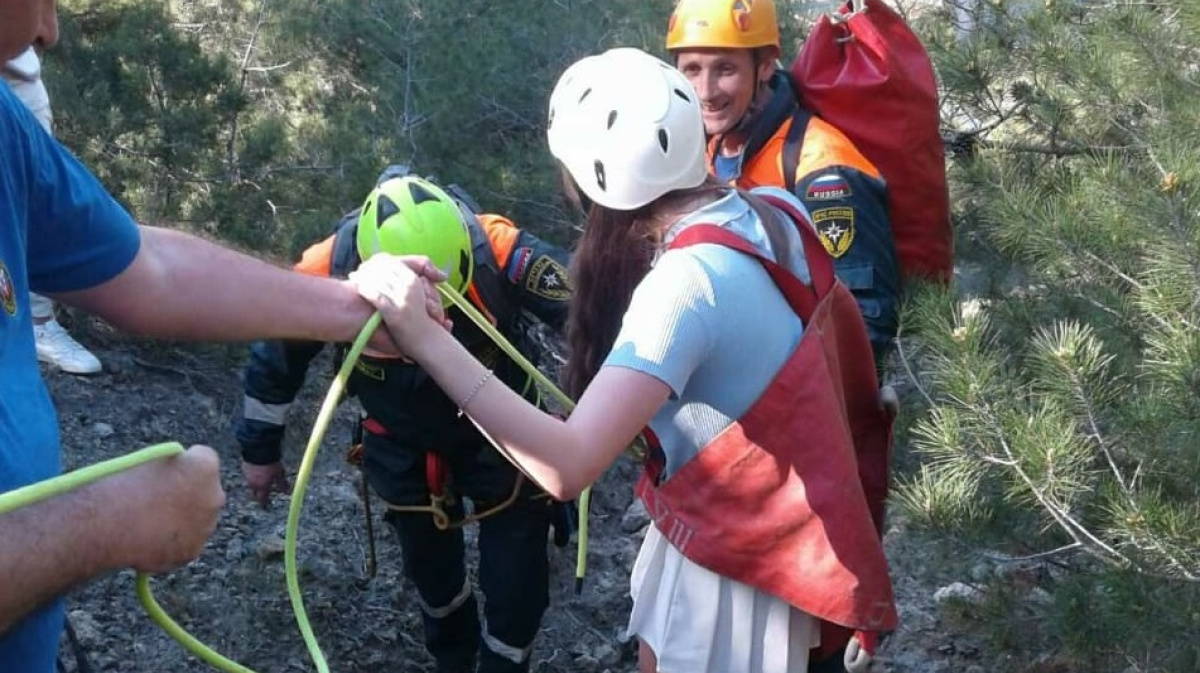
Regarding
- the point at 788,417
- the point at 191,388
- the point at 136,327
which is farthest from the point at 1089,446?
the point at 191,388

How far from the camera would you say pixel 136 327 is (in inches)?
88.7

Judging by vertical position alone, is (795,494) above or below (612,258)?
below

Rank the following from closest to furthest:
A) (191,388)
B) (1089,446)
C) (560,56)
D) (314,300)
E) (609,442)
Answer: (609,442) → (314,300) → (1089,446) → (191,388) → (560,56)

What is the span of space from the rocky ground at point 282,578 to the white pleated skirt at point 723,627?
1.42 metres

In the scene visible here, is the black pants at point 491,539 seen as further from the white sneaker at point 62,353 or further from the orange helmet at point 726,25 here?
the white sneaker at point 62,353

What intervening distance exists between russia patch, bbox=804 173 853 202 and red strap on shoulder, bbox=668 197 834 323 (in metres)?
1.07

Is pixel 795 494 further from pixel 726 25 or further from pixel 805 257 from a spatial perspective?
pixel 726 25

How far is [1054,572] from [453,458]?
181cm

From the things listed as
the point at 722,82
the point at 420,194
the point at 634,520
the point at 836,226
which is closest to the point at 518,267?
the point at 420,194

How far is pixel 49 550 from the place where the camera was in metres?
1.49

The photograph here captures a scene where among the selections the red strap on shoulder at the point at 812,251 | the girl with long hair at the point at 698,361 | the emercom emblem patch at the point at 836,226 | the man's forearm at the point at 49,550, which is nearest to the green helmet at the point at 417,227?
the girl with long hair at the point at 698,361

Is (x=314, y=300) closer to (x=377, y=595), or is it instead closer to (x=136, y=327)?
(x=136, y=327)

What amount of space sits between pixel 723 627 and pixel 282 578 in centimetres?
257

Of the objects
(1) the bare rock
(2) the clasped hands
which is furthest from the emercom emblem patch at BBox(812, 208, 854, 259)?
(1) the bare rock
